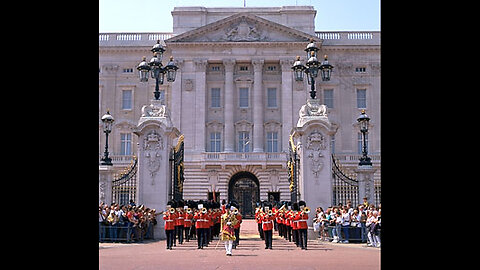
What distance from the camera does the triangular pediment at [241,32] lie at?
173 feet

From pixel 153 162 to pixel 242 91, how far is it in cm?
3294

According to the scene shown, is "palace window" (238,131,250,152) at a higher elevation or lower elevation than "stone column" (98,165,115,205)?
higher

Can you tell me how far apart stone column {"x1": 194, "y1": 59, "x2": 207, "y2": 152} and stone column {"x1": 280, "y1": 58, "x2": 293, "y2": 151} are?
733cm

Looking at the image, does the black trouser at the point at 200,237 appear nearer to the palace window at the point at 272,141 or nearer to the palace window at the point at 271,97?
the palace window at the point at 272,141

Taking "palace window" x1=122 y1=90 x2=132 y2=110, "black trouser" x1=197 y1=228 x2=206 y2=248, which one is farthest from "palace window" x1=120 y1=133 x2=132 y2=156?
"black trouser" x1=197 y1=228 x2=206 y2=248

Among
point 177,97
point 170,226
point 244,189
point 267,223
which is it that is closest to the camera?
point 170,226

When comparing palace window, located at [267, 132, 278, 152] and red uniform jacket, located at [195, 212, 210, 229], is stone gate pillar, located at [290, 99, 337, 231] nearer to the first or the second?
red uniform jacket, located at [195, 212, 210, 229]

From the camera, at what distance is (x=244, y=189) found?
52.4m

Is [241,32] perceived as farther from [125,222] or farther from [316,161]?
[125,222]

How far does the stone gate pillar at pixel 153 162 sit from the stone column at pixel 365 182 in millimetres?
8339

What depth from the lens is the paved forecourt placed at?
13.2 m

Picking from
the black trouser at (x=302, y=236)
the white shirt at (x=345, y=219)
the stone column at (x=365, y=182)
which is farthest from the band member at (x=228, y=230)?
the stone column at (x=365, y=182)

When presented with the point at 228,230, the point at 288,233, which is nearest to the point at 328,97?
the point at 288,233
